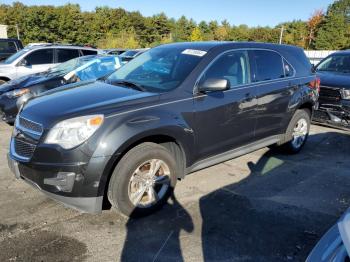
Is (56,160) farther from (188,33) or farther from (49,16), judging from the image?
(188,33)

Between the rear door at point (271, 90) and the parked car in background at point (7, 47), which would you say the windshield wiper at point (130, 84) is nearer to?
the rear door at point (271, 90)

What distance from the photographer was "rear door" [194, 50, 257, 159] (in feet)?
13.4

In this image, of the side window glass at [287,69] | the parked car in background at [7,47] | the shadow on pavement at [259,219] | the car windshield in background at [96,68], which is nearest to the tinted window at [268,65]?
the side window glass at [287,69]

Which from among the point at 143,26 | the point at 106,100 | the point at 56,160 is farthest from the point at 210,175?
the point at 143,26

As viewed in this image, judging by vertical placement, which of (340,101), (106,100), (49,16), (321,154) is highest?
A: (49,16)

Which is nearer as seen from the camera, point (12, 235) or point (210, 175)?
point (12, 235)

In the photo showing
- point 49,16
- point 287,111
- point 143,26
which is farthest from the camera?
point 143,26

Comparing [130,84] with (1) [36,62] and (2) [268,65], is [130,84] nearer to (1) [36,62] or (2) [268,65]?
(2) [268,65]

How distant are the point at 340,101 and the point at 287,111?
8.99 feet

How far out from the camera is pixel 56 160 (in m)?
3.21

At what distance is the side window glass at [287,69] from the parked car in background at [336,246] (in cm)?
379

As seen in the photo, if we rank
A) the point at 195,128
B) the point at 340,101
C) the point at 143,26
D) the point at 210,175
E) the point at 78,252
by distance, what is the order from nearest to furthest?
1. the point at 78,252
2. the point at 195,128
3. the point at 210,175
4. the point at 340,101
5. the point at 143,26

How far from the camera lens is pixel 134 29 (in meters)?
64.9

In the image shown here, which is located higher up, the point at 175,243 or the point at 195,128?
the point at 195,128
